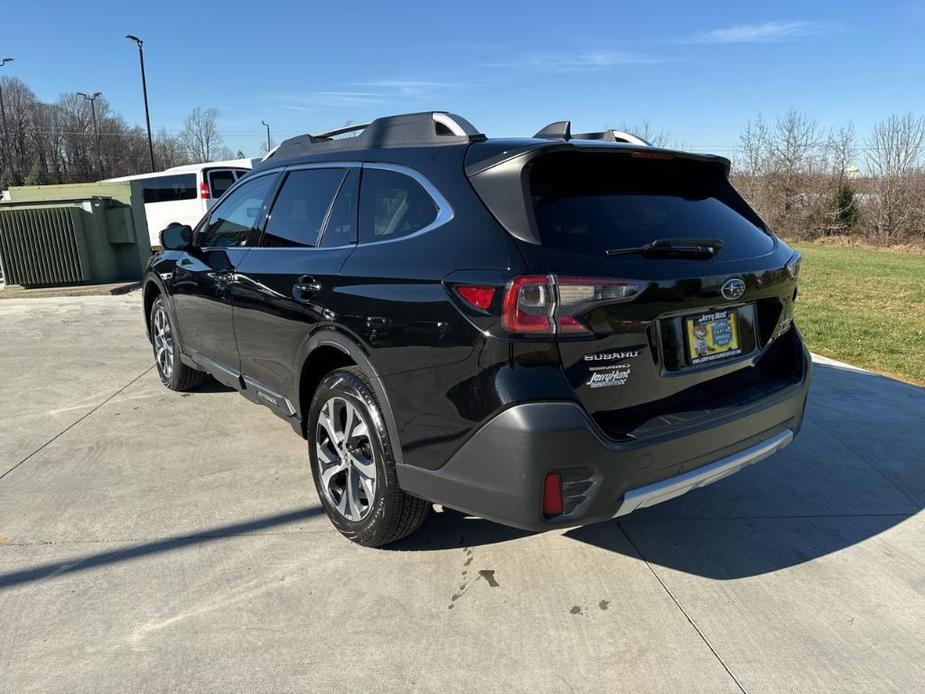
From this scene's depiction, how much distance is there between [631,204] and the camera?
2711 mm

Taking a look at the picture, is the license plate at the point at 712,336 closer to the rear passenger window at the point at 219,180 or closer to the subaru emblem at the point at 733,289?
the subaru emblem at the point at 733,289

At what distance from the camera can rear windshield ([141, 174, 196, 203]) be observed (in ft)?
62.7

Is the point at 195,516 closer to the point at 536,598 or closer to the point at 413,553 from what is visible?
the point at 413,553

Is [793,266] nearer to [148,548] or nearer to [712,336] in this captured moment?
[712,336]

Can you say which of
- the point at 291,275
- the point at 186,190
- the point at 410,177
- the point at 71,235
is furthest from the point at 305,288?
the point at 186,190

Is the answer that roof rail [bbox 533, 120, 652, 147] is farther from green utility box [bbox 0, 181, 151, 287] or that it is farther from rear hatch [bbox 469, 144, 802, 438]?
green utility box [bbox 0, 181, 151, 287]

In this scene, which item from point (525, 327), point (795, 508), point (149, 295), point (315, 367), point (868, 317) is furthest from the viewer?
point (868, 317)

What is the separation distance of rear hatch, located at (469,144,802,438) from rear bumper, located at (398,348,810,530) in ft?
0.30

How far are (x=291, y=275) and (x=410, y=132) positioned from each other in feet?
3.04

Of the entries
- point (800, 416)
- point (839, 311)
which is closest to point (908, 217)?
point (839, 311)

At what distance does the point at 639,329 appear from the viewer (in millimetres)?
2410

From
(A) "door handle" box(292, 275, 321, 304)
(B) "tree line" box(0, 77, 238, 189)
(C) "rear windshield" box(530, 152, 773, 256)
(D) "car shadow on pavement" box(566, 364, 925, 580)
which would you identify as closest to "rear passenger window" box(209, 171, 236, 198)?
(A) "door handle" box(292, 275, 321, 304)

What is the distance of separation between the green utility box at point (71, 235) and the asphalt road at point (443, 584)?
296 inches

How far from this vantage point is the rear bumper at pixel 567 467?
227 cm
